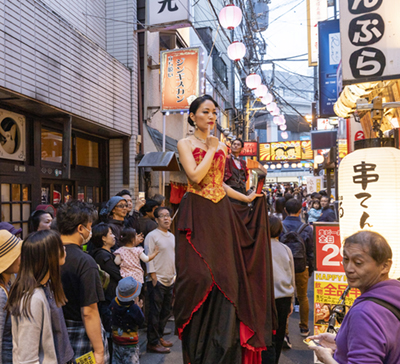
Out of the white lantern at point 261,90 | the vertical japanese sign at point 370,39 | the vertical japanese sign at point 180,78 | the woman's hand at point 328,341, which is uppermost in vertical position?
the white lantern at point 261,90

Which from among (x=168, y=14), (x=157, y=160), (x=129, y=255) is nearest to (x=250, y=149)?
(x=157, y=160)

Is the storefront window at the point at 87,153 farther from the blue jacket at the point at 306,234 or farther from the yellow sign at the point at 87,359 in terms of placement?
the yellow sign at the point at 87,359

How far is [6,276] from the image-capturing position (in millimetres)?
2623

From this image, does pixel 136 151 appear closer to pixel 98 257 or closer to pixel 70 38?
pixel 70 38

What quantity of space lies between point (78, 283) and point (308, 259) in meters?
4.87

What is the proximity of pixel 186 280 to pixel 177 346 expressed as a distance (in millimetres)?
3607

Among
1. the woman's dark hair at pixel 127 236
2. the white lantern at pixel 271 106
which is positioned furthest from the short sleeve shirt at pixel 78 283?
the white lantern at pixel 271 106

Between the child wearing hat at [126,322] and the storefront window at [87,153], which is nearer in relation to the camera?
Result: the child wearing hat at [126,322]

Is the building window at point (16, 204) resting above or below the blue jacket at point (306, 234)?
above

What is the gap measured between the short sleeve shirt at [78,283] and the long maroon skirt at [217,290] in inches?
26.1

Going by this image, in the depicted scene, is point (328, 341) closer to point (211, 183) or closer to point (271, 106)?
point (211, 183)

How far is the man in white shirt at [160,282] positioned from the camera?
5.71 metres

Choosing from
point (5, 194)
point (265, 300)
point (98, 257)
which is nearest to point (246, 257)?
point (265, 300)

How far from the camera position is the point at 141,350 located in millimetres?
5684
